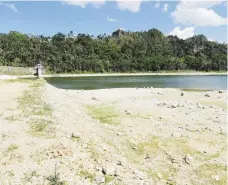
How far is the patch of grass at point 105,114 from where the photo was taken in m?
22.8

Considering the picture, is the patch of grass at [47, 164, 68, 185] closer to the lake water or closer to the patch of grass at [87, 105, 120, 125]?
the patch of grass at [87, 105, 120, 125]

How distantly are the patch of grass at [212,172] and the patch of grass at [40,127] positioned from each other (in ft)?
23.1

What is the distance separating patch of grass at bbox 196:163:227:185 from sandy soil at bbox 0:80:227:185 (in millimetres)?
40

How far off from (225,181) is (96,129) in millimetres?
8056

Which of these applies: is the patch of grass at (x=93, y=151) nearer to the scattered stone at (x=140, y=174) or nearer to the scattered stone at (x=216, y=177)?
the scattered stone at (x=140, y=174)

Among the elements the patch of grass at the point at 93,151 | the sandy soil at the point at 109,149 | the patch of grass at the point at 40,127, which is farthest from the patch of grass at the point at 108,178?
the patch of grass at the point at 40,127

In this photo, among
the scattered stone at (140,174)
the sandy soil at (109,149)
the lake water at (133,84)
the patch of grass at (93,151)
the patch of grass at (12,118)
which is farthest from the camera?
the lake water at (133,84)

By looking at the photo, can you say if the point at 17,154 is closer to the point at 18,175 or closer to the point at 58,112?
the point at 18,175

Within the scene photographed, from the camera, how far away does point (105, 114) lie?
25953 mm

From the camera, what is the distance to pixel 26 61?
549ft

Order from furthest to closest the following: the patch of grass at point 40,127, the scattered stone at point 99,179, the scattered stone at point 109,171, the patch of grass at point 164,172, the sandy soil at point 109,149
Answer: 1. the patch of grass at point 40,127
2. the patch of grass at point 164,172
3. the scattered stone at point 109,171
4. the sandy soil at point 109,149
5. the scattered stone at point 99,179

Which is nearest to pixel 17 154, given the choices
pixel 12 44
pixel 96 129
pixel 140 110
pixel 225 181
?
pixel 96 129

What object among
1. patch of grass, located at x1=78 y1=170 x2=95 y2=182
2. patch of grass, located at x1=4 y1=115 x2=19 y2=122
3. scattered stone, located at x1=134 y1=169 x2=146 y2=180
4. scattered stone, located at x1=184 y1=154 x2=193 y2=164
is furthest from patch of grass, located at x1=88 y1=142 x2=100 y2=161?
patch of grass, located at x1=4 y1=115 x2=19 y2=122

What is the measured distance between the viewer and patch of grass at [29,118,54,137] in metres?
15.3
